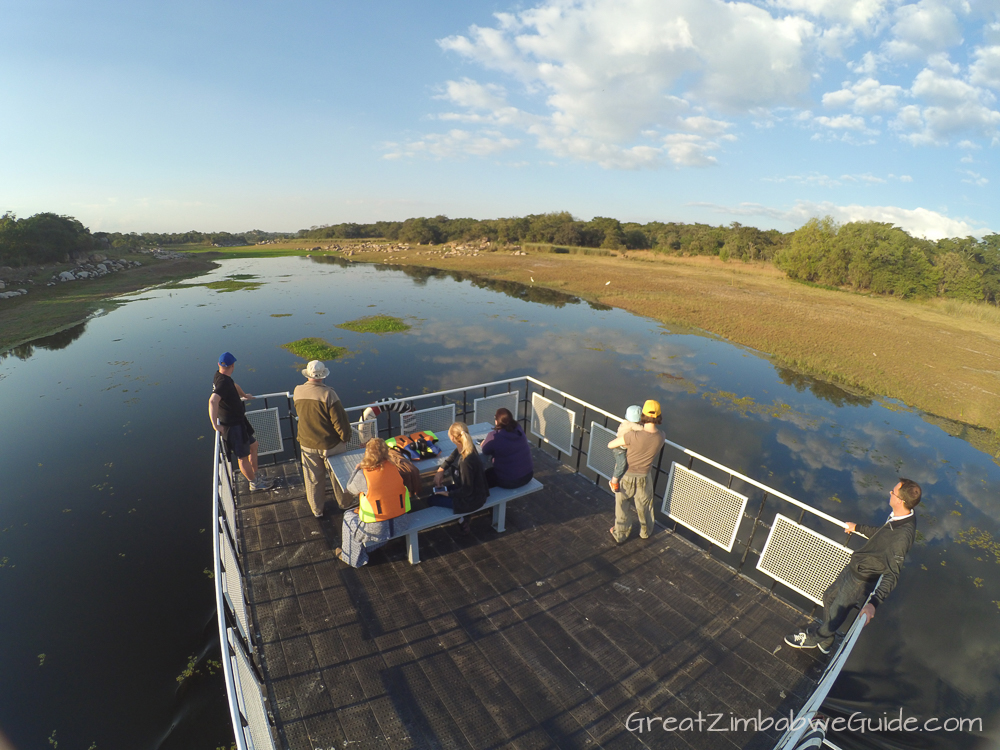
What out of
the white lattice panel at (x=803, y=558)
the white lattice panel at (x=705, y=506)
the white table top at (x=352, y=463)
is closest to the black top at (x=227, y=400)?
the white table top at (x=352, y=463)

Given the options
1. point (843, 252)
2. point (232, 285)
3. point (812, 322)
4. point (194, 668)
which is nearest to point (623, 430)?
point (194, 668)

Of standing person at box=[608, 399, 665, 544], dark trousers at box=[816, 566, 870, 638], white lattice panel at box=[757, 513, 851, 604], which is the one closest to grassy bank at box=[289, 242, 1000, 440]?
white lattice panel at box=[757, 513, 851, 604]

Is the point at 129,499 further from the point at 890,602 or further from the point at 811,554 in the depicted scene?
the point at 890,602

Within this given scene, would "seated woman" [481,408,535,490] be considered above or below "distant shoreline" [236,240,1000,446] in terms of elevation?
above

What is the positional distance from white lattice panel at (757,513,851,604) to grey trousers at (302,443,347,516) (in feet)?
20.8

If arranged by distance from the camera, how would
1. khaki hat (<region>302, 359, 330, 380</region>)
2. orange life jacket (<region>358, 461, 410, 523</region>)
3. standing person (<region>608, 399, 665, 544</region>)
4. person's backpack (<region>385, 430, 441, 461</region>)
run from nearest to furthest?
orange life jacket (<region>358, 461, 410, 523</region>)
standing person (<region>608, 399, 665, 544</region>)
khaki hat (<region>302, 359, 330, 380</region>)
person's backpack (<region>385, 430, 441, 461</region>)

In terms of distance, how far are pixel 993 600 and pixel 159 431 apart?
21.4m

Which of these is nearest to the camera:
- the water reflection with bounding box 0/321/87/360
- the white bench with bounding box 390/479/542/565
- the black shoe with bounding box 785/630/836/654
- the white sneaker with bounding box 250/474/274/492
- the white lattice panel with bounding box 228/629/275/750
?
the white lattice panel with bounding box 228/629/275/750

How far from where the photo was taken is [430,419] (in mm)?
8539

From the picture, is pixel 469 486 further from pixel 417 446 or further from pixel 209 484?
pixel 209 484

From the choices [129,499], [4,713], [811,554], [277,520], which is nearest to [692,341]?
[811,554]

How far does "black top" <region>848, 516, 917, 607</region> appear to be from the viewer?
4.09 meters

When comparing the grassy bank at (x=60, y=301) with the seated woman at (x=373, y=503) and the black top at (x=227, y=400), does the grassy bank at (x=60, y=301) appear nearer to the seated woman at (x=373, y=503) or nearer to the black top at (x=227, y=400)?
the black top at (x=227, y=400)

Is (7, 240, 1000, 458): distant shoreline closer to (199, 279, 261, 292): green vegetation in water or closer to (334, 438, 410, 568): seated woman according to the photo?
(199, 279, 261, 292): green vegetation in water
